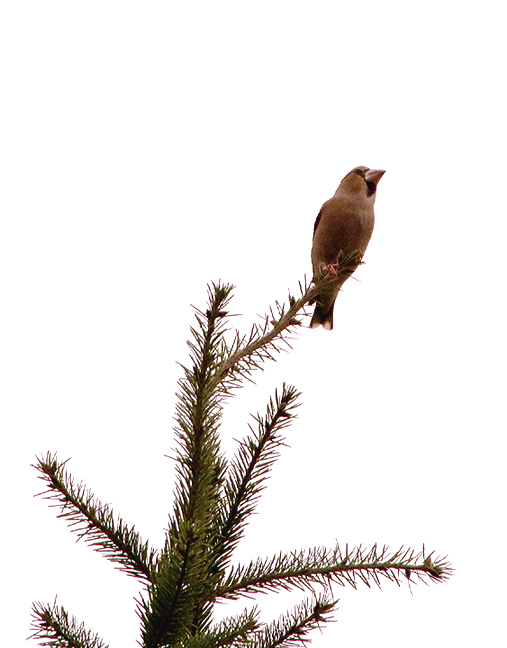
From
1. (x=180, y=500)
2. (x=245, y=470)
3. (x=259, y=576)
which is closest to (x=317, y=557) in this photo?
(x=259, y=576)

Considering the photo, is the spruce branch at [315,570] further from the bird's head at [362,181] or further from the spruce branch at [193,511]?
the bird's head at [362,181]

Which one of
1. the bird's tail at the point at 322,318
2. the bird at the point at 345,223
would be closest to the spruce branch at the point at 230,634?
the bird at the point at 345,223

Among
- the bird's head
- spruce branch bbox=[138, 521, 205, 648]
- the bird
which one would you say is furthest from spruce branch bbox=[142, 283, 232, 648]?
the bird's head

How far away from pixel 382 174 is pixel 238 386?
4.94 meters

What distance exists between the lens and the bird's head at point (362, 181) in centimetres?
644

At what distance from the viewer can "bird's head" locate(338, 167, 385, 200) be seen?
21.1 ft

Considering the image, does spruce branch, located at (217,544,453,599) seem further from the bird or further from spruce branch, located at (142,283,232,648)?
the bird

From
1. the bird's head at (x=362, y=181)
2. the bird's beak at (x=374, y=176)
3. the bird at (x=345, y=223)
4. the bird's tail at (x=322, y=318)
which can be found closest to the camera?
the bird at (x=345, y=223)

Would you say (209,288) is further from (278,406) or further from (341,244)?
(341,244)

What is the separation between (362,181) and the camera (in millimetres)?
6551

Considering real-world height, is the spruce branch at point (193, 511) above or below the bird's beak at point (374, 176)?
below

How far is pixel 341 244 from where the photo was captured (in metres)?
6.04

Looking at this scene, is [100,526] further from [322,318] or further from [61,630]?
[322,318]

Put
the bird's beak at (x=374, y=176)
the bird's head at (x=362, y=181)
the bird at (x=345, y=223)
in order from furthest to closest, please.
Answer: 1. the bird's beak at (x=374, y=176)
2. the bird's head at (x=362, y=181)
3. the bird at (x=345, y=223)
